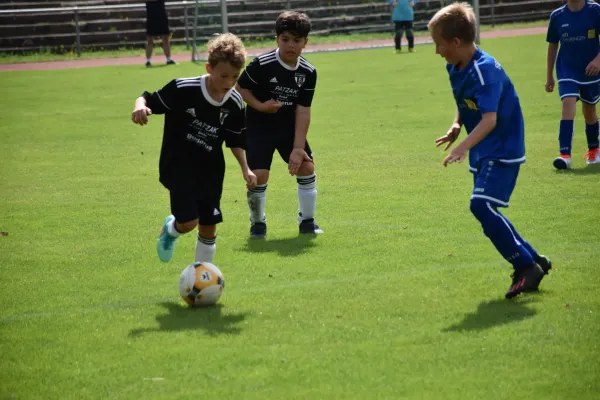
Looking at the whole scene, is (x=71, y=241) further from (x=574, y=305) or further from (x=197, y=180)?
(x=574, y=305)

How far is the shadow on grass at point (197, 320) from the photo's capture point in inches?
215

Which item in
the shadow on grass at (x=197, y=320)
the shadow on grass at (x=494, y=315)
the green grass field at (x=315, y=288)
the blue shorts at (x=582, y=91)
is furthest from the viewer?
the blue shorts at (x=582, y=91)

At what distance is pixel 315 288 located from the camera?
248 inches

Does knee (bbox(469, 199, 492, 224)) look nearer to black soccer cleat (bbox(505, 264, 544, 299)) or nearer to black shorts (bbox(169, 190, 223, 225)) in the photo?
black soccer cleat (bbox(505, 264, 544, 299))

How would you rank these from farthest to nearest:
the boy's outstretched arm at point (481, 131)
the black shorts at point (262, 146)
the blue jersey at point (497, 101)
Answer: the black shorts at point (262, 146)
the blue jersey at point (497, 101)
the boy's outstretched arm at point (481, 131)

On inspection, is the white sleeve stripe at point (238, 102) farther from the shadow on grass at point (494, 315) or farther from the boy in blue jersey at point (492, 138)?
the shadow on grass at point (494, 315)

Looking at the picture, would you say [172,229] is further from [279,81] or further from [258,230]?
[279,81]

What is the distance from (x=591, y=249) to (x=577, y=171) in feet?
11.1

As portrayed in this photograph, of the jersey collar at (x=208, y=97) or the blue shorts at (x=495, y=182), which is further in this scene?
the jersey collar at (x=208, y=97)

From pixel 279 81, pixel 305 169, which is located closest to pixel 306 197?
pixel 305 169

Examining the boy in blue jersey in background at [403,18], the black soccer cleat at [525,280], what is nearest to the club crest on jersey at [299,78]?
the black soccer cleat at [525,280]

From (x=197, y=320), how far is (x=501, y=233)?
6.26 feet

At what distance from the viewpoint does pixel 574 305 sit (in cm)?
559

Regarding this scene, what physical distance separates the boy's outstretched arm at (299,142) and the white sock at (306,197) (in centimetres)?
26
